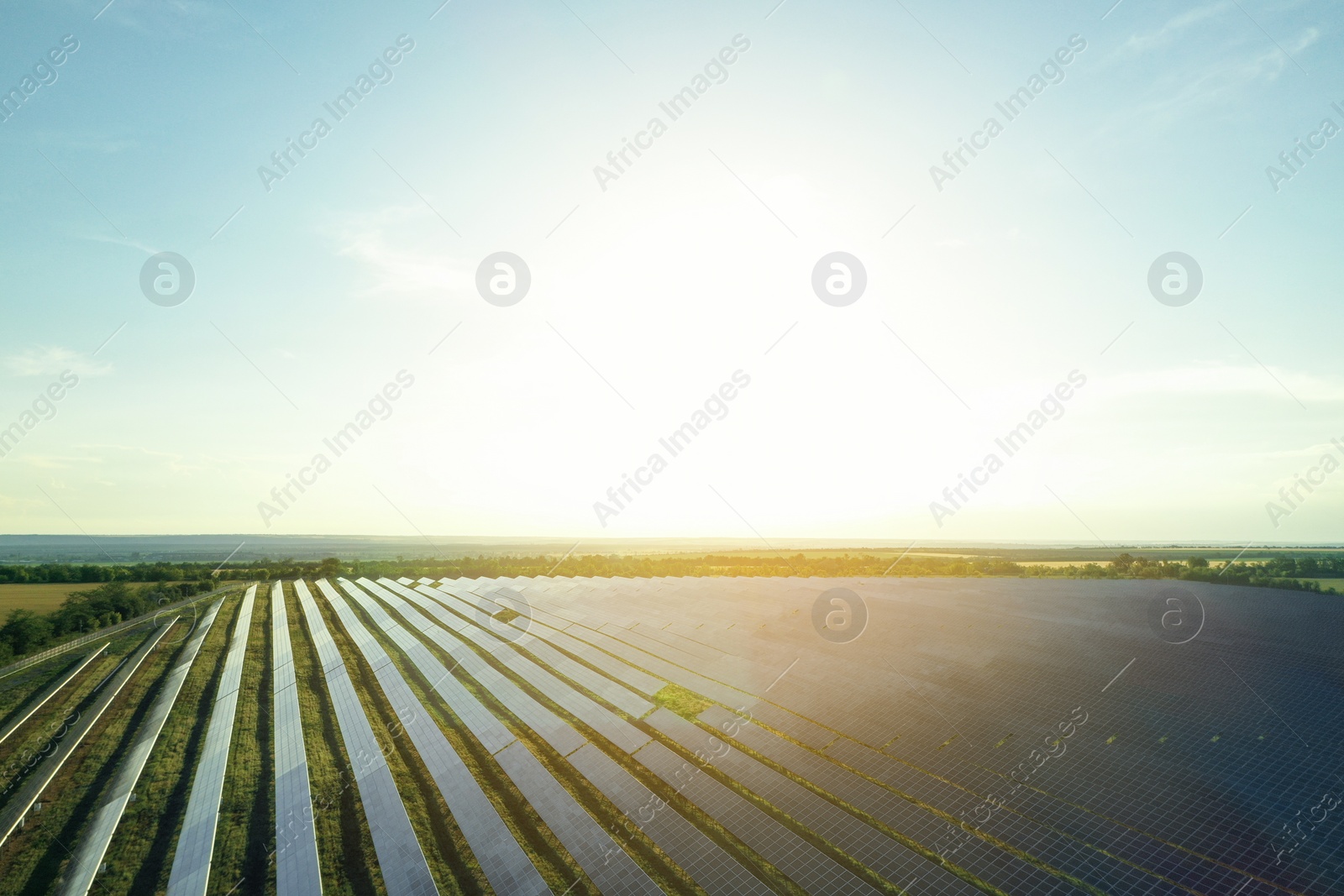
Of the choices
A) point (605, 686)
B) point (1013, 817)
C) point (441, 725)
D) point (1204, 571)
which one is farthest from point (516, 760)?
point (1204, 571)

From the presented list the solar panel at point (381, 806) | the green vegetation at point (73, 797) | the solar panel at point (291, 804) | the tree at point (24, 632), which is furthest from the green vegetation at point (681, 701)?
the tree at point (24, 632)

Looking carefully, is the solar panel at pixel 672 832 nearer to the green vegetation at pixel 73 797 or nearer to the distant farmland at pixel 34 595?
the green vegetation at pixel 73 797

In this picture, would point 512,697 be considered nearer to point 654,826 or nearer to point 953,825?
point 654,826

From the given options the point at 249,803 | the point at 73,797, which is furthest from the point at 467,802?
the point at 73,797

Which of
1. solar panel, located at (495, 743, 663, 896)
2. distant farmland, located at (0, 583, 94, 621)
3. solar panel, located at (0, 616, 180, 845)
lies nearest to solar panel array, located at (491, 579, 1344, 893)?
solar panel, located at (495, 743, 663, 896)

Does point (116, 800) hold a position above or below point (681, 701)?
above

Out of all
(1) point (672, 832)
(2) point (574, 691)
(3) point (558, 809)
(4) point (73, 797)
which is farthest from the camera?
(2) point (574, 691)

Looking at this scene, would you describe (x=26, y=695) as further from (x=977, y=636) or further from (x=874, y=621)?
(x=977, y=636)
